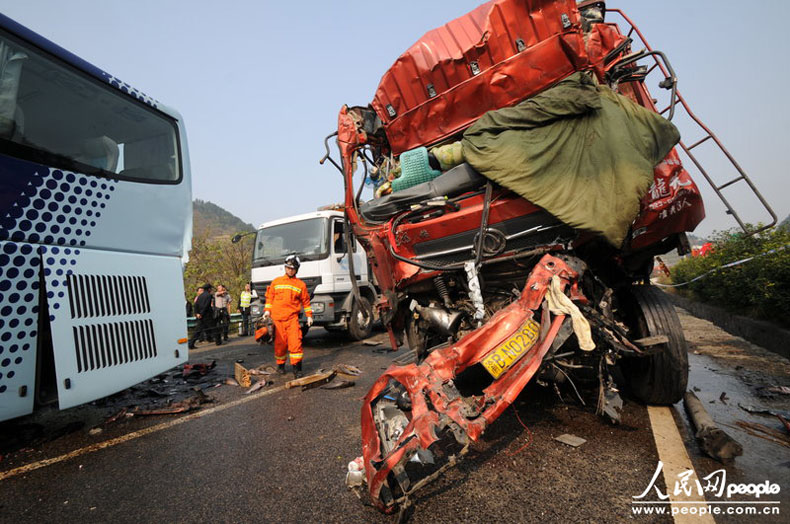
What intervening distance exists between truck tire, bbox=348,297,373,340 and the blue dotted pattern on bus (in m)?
4.91

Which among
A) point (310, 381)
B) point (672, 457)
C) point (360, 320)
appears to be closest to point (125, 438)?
point (310, 381)

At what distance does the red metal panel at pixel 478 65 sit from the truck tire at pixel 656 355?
206 cm

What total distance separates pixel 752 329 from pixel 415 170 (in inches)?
244

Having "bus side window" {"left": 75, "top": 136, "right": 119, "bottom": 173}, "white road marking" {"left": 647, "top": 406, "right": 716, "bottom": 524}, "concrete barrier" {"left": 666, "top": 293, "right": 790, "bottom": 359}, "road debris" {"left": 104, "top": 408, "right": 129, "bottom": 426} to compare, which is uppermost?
"bus side window" {"left": 75, "top": 136, "right": 119, "bottom": 173}

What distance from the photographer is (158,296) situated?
12.1ft

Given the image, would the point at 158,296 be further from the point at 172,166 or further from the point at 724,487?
the point at 724,487

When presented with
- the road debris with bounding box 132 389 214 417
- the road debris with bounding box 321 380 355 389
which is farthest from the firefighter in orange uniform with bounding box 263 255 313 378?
the road debris with bounding box 132 389 214 417

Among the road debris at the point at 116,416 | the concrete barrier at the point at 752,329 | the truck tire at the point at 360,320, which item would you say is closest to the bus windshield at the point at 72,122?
the road debris at the point at 116,416

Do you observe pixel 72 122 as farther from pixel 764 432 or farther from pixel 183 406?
pixel 764 432

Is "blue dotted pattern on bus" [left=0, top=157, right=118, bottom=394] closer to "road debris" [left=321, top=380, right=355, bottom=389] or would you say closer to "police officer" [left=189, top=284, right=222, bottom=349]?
"road debris" [left=321, top=380, right=355, bottom=389]

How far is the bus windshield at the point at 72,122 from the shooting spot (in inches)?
105

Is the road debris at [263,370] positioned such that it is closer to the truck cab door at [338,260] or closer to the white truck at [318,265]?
the white truck at [318,265]

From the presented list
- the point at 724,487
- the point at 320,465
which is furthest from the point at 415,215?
the point at 724,487

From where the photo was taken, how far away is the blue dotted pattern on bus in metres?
2.59
